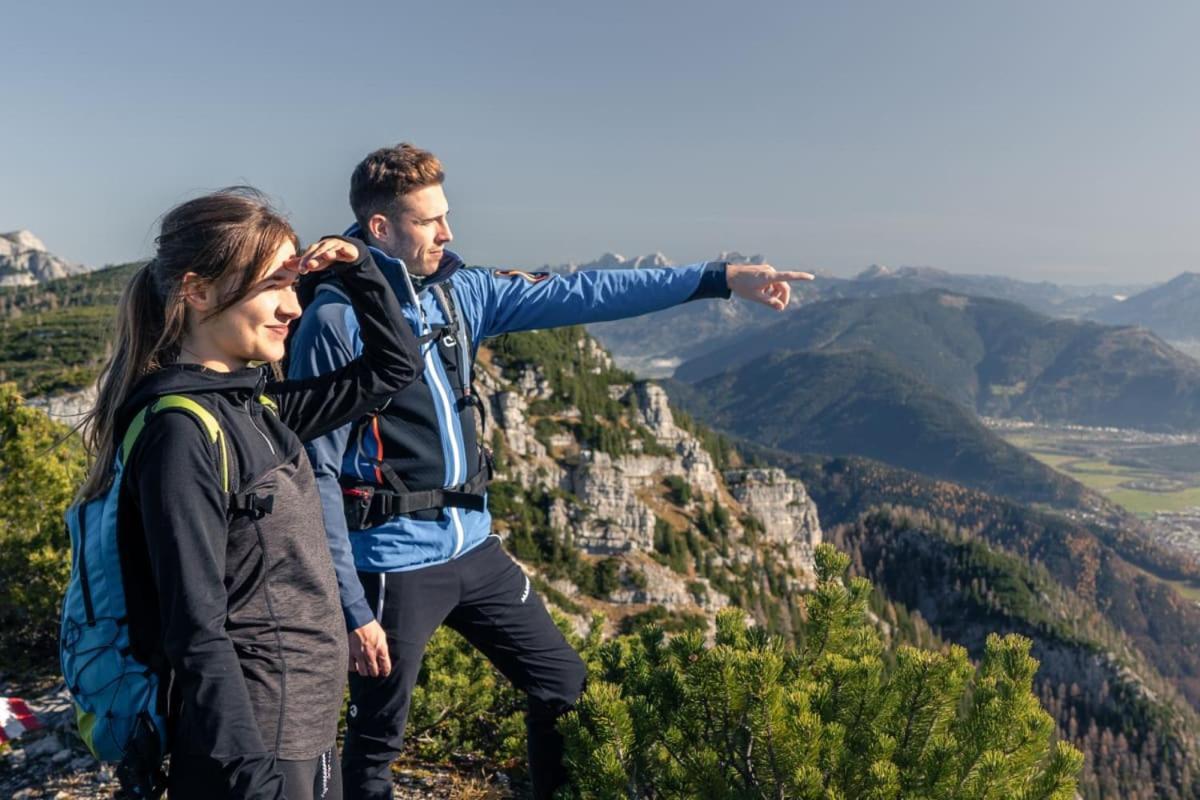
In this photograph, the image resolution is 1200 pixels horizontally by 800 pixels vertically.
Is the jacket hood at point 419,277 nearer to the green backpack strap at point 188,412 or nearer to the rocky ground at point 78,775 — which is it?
the green backpack strap at point 188,412

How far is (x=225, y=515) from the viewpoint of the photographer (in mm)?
2699

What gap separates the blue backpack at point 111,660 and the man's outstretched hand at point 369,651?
1.15 meters

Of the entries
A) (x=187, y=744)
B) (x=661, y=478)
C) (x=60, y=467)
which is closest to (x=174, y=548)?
(x=187, y=744)

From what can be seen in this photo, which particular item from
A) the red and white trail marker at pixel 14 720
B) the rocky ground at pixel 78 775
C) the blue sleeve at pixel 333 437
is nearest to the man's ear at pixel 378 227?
the blue sleeve at pixel 333 437

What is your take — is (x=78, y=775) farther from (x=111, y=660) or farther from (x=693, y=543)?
(x=693, y=543)

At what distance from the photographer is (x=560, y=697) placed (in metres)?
4.43

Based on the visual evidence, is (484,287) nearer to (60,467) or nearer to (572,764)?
(572,764)

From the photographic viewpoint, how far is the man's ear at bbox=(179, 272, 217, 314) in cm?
300

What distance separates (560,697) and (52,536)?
40.5ft

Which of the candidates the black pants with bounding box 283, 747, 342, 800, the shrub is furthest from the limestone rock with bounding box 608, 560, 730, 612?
the black pants with bounding box 283, 747, 342, 800

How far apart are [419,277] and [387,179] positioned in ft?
1.93

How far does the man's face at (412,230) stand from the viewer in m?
4.39

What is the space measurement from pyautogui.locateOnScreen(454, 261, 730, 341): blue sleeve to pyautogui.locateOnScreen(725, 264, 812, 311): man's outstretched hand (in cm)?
8

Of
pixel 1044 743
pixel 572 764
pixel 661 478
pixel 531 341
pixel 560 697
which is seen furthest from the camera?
pixel 531 341
